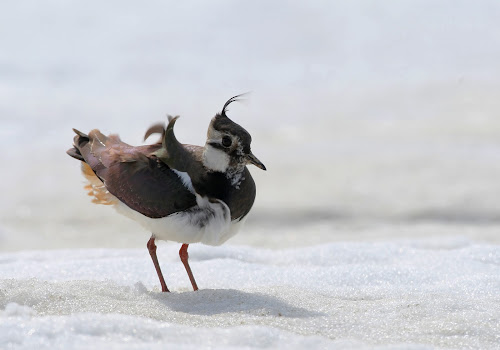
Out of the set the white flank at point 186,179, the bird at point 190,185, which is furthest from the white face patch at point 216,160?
the white flank at point 186,179

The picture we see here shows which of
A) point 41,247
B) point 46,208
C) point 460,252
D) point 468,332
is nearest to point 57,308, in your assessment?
point 468,332

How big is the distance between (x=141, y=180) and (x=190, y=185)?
0.27 meters

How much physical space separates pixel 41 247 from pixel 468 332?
5.81 metres

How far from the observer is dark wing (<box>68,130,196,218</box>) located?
4.13 meters

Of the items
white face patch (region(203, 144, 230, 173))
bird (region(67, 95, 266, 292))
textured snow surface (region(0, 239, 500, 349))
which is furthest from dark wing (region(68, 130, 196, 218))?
textured snow surface (region(0, 239, 500, 349))

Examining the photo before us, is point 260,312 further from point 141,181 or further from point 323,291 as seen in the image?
point 141,181

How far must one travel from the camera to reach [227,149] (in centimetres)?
420

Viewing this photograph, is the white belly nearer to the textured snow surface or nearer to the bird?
the bird

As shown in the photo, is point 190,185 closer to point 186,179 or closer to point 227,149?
point 186,179

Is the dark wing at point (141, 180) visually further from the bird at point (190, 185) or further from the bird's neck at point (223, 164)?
the bird's neck at point (223, 164)

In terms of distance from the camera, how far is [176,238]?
4184 millimetres

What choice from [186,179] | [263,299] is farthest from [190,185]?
[263,299]

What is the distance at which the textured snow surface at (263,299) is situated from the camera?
3.02 meters

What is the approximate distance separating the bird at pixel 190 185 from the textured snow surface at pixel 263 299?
0.34 m
